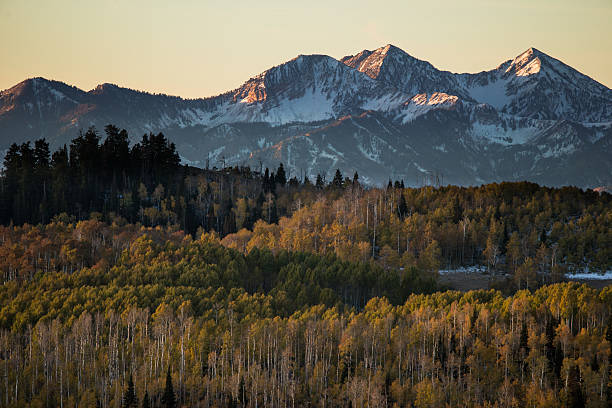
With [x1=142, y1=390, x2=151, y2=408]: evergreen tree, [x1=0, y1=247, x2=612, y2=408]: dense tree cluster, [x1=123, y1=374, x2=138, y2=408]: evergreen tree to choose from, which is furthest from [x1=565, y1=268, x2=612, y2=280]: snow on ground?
[x1=123, y1=374, x2=138, y2=408]: evergreen tree

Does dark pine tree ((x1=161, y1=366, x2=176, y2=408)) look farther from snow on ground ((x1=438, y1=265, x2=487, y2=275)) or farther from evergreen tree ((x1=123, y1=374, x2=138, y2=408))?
snow on ground ((x1=438, y1=265, x2=487, y2=275))

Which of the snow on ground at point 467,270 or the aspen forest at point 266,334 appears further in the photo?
the snow on ground at point 467,270

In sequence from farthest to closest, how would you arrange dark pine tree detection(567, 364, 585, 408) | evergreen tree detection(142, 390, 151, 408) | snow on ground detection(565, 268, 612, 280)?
snow on ground detection(565, 268, 612, 280) → dark pine tree detection(567, 364, 585, 408) → evergreen tree detection(142, 390, 151, 408)

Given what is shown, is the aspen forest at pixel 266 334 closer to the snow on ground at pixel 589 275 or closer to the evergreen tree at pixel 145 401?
the evergreen tree at pixel 145 401

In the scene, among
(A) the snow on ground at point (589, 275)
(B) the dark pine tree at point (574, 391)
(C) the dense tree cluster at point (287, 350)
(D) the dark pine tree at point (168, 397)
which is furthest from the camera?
(A) the snow on ground at point (589, 275)

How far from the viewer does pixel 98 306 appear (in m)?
128

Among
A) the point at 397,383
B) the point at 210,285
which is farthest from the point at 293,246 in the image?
the point at 397,383

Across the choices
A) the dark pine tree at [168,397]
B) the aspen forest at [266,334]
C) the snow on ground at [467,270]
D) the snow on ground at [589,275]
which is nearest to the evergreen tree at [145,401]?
the aspen forest at [266,334]

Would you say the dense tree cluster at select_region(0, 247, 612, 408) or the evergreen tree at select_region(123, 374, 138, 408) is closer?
the evergreen tree at select_region(123, 374, 138, 408)

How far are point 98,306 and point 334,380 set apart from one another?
5031cm

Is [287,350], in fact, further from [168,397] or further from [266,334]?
[168,397]

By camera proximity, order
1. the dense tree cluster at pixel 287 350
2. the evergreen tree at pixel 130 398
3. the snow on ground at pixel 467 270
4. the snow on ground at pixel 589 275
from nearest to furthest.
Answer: the evergreen tree at pixel 130 398, the dense tree cluster at pixel 287 350, the snow on ground at pixel 589 275, the snow on ground at pixel 467 270

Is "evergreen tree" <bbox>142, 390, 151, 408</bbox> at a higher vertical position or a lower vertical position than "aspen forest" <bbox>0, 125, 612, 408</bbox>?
lower

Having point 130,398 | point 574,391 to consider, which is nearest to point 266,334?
point 130,398
